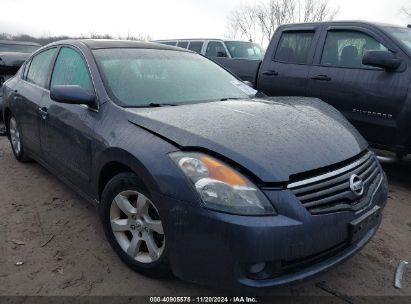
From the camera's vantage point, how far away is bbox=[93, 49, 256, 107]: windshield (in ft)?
9.91

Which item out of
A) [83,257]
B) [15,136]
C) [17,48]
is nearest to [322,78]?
[83,257]

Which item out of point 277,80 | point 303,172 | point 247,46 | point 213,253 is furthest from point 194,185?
point 247,46

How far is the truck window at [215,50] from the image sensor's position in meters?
10.2

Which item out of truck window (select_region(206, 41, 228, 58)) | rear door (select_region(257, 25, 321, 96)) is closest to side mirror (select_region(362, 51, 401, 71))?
rear door (select_region(257, 25, 321, 96))

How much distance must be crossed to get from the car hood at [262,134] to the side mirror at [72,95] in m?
0.45

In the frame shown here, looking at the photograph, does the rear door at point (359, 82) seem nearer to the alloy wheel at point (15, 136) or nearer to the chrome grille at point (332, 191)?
the chrome grille at point (332, 191)

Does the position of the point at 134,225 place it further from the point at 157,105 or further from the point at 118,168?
the point at 157,105

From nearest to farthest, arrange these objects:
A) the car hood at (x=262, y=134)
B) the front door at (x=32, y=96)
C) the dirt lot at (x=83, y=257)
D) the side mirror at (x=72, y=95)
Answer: the car hood at (x=262, y=134) → the dirt lot at (x=83, y=257) → the side mirror at (x=72, y=95) → the front door at (x=32, y=96)

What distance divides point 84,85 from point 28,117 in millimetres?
1328

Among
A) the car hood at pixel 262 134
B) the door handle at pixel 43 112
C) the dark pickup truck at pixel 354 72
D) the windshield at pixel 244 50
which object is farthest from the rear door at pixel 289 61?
the windshield at pixel 244 50

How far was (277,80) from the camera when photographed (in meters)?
5.52

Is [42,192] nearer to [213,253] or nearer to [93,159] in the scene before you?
[93,159]

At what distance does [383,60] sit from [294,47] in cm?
151

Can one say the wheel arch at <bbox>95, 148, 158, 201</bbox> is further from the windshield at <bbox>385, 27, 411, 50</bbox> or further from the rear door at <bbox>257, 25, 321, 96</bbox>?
the windshield at <bbox>385, 27, 411, 50</bbox>
